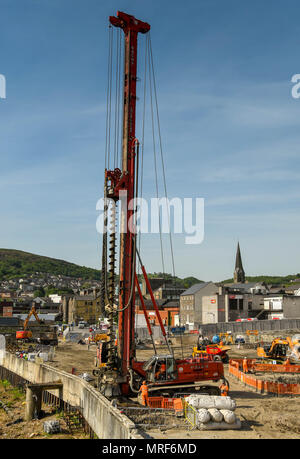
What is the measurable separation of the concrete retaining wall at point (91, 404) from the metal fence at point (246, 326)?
34.6m

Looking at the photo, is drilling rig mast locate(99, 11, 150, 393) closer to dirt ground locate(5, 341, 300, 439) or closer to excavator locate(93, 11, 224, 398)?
excavator locate(93, 11, 224, 398)

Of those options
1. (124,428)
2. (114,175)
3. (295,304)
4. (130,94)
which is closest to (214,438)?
(124,428)

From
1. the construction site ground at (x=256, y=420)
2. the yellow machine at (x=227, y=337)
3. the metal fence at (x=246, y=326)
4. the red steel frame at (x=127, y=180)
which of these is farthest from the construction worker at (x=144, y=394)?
the metal fence at (x=246, y=326)

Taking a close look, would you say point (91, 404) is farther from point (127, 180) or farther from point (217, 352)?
→ point (217, 352)

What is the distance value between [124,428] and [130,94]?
612 inches

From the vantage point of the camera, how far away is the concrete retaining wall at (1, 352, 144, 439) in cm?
1252

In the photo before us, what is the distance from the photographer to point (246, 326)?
60500 mm

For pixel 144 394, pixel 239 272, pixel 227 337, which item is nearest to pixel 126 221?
pixel 144 394

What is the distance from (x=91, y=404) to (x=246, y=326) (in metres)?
46.9

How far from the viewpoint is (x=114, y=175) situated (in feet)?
68.6

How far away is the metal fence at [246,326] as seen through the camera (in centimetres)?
6006

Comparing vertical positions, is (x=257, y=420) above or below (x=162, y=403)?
below
